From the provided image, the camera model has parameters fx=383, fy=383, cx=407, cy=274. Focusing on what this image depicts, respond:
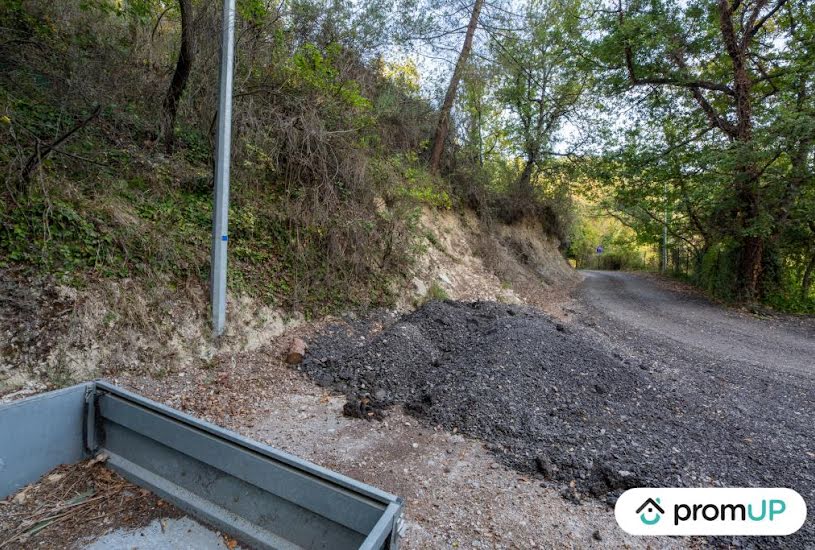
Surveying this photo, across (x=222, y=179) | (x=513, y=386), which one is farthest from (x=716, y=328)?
(x=222, y=179)

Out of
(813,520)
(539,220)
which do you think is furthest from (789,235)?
(813,520)

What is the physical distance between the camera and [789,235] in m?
10.3

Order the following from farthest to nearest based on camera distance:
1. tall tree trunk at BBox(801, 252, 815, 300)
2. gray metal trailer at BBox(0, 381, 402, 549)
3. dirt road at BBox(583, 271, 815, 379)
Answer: tall tree trunk at BBox(801, 252, 815, 300) < dirt road at BBox(583, 271, 815, 379) < gray metal trailer at BBox(0, 381, 402, 549)

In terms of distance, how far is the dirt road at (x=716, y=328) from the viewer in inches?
223

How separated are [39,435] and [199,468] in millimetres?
963

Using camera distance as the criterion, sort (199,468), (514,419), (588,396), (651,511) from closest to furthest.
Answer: (199,468) → (651,511) → (514,419) → (588,396)

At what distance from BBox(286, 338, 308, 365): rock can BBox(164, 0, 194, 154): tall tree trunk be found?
10.4ft

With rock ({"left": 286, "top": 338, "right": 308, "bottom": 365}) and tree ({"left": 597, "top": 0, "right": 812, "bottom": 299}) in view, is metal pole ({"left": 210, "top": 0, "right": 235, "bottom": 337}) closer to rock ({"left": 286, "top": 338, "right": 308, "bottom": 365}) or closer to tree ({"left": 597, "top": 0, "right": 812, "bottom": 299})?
rock ({"left": 286, "top": 338, "right": 308, "bottom": 365})

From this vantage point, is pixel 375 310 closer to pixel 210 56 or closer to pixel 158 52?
pixel 210 56

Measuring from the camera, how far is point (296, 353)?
406 cm

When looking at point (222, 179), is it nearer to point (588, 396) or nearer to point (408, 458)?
Answer: point (408, 458)

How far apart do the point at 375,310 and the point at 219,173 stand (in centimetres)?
274

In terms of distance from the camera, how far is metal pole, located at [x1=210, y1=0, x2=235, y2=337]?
3613 mm

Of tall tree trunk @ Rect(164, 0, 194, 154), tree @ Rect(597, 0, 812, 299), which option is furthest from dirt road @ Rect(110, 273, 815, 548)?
tree @ Rect(597, 0, 812, 299)
